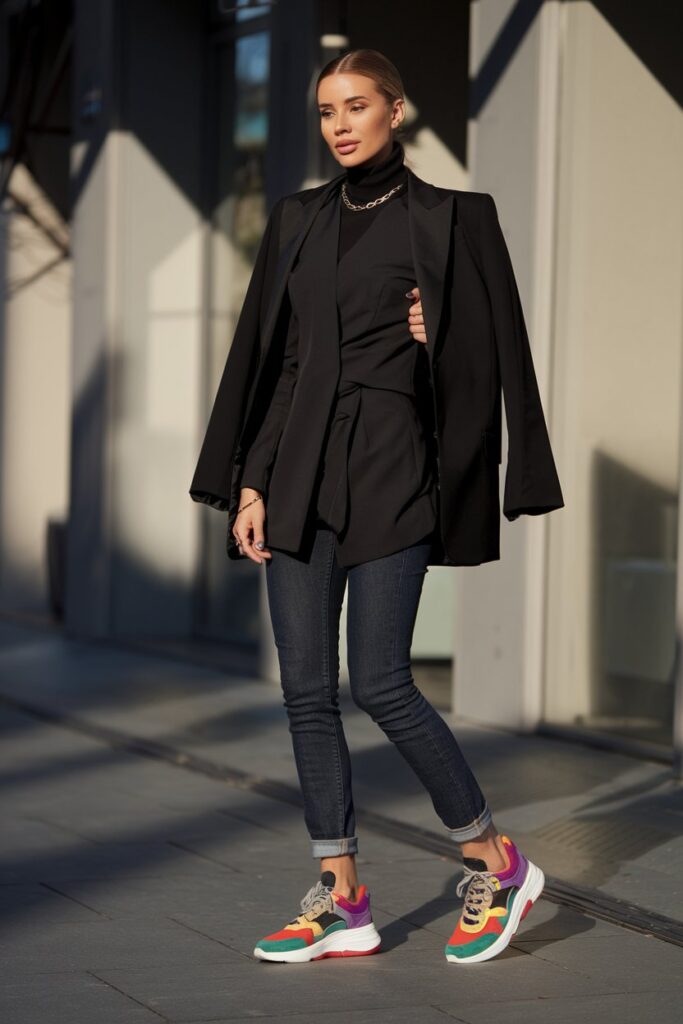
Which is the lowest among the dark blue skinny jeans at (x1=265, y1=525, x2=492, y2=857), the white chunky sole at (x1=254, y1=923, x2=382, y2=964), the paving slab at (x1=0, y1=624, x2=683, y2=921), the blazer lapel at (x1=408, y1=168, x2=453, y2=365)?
the paving slab at (x1=0, y1=624, x2=683, y2=921)

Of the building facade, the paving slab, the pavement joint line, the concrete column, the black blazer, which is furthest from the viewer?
the concrete column

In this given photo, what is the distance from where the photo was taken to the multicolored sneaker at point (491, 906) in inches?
159

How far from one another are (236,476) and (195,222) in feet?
25.2

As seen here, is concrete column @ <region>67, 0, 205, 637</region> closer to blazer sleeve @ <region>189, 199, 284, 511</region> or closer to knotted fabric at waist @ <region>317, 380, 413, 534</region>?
blazer sleeve @ <region>189, 199, 284, 511</region>

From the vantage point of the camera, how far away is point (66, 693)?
9.04 meters

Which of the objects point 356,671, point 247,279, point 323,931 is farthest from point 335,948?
point 247,279

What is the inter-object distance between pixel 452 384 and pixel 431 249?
0.28 metres

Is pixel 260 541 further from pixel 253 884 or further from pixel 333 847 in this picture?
pixel 253 884

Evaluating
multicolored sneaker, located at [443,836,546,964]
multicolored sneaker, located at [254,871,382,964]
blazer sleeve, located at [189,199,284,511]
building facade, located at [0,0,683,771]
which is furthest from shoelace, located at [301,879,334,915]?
building facade, located at [0,0,683,771]

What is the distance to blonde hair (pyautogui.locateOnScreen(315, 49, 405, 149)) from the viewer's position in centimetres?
391

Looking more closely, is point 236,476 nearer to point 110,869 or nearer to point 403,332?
point 403,332

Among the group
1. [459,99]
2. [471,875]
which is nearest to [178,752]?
[471,875]

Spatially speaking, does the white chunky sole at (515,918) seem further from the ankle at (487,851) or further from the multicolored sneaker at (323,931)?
the multicolored sneaker at (323,931)

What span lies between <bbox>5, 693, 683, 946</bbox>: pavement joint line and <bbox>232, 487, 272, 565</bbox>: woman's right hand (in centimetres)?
131
